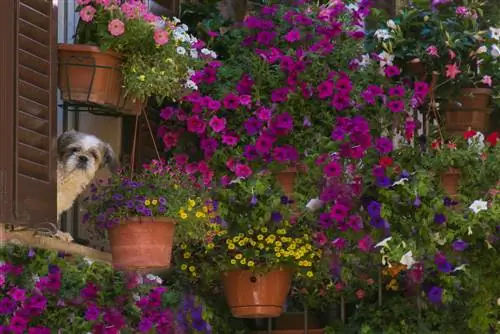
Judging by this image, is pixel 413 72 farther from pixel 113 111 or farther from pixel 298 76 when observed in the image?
pixel 113 111

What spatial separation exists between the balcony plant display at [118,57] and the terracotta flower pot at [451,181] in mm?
1728

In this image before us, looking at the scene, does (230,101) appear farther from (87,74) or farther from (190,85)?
(87,74)

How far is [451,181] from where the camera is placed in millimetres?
9023

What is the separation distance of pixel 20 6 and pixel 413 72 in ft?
9.84

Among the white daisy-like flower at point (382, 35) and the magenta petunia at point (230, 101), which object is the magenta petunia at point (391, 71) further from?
the magenta petunia at point (230, 101)

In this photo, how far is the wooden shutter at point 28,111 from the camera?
698 cm

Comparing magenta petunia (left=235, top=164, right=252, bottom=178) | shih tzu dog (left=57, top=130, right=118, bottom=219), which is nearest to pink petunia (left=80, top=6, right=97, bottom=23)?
shih tzu dog (left=57, top=130, right=118, bottom=219)

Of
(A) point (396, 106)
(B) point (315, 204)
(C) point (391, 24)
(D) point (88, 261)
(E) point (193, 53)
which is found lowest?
(D) point (88, 261)

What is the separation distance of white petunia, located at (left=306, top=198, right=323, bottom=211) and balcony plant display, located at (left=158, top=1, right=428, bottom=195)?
206 millimetres

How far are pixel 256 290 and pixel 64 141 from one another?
5.04 feet

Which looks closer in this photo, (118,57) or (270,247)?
(118,57)

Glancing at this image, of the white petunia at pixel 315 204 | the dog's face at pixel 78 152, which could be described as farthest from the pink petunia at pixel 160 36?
the white petunia at pixel 315 204

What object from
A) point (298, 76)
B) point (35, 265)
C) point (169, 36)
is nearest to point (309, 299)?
point (298, 76)

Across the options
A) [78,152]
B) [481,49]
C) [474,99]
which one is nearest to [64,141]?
[78,152]
